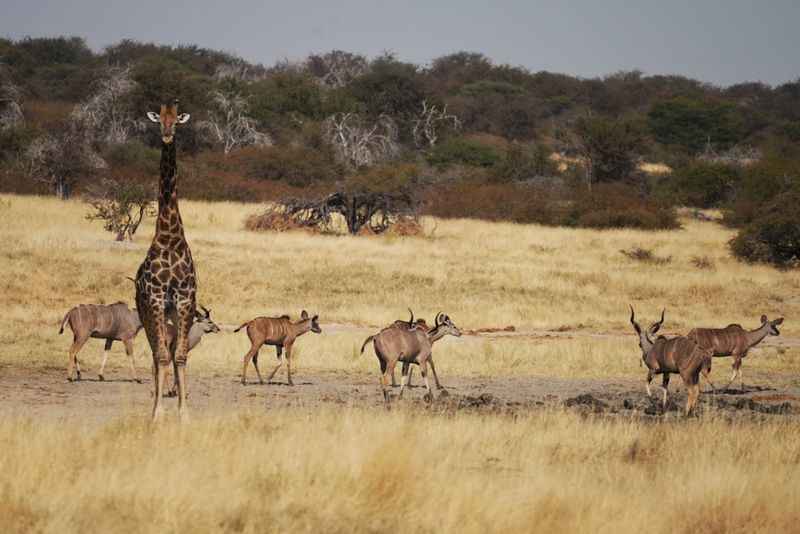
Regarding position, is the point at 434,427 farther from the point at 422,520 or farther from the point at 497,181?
the point at 497,181

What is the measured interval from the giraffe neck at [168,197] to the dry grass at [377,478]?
7.38 ft

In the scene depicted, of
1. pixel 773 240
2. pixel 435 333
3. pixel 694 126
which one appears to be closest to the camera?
pixel 435 333

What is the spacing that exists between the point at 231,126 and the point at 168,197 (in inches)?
2608

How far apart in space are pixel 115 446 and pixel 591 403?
8126 mm

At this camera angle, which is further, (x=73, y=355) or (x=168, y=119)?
(x=73, y=355)

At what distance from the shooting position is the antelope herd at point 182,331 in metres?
12.7

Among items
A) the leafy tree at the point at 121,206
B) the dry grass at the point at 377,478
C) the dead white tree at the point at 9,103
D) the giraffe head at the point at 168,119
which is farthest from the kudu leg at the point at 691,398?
the dead white tree at the point at 9,103

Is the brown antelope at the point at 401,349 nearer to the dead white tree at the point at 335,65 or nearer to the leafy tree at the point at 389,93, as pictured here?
the leafy tree at the point at 389,93

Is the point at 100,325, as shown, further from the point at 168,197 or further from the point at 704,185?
the point at 704,185

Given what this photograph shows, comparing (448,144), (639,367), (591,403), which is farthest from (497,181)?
(591,403)

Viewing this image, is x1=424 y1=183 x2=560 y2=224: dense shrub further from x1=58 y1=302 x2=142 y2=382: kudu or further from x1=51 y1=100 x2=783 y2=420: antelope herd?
x1=58 y1=302 x2=142 y2=382: kudu

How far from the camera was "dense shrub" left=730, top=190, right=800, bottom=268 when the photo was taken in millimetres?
39969

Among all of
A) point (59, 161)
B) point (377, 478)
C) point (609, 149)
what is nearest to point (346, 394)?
point (377, 478)

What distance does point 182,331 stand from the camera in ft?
41.5
